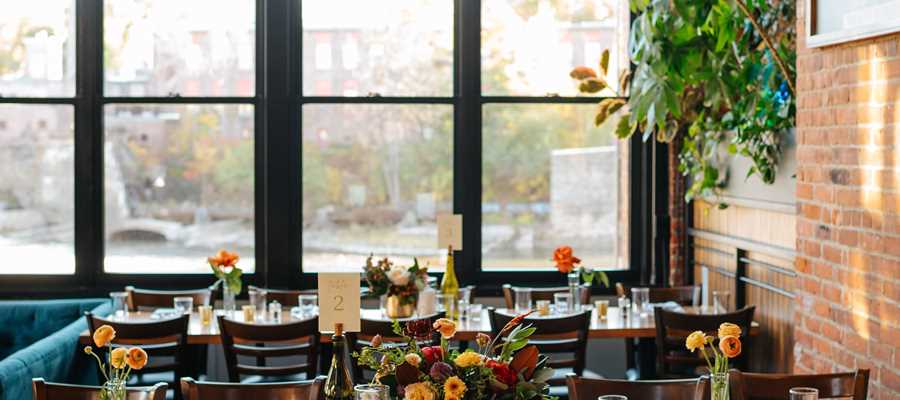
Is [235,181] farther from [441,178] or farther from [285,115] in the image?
[441,178]

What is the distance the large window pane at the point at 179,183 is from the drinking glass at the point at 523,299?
6.72ft

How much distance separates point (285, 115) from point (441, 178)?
100cm

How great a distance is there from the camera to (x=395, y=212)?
→ 746 centimetres

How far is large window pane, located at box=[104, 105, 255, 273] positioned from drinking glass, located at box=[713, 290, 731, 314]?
2.85m

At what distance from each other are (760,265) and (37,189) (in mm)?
4222

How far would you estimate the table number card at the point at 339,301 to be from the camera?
383cm

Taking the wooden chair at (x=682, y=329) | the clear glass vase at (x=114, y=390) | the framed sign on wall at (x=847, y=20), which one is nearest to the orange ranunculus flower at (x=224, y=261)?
the wooden chair at (x=682, y=329)

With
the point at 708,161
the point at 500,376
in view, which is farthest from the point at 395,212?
the point at 500,376

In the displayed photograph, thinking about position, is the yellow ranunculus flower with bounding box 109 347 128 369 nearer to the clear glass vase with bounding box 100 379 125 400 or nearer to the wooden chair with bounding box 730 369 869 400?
the clear glass vase with bounding box 100 379 125 400

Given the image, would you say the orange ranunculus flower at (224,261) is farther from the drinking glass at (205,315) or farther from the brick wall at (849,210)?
the brick wall at (849,210)

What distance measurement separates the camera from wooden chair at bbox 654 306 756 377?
5.50 m

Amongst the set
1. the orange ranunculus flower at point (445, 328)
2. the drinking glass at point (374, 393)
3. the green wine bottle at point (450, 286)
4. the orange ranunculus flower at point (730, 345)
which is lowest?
the green wine bottle at point (450, 286)

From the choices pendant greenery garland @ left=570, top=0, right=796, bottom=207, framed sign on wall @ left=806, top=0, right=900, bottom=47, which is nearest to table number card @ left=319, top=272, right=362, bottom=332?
framed sign on wall @ left=806, top=0, right=900, bottom=47

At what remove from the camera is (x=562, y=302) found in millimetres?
6277
